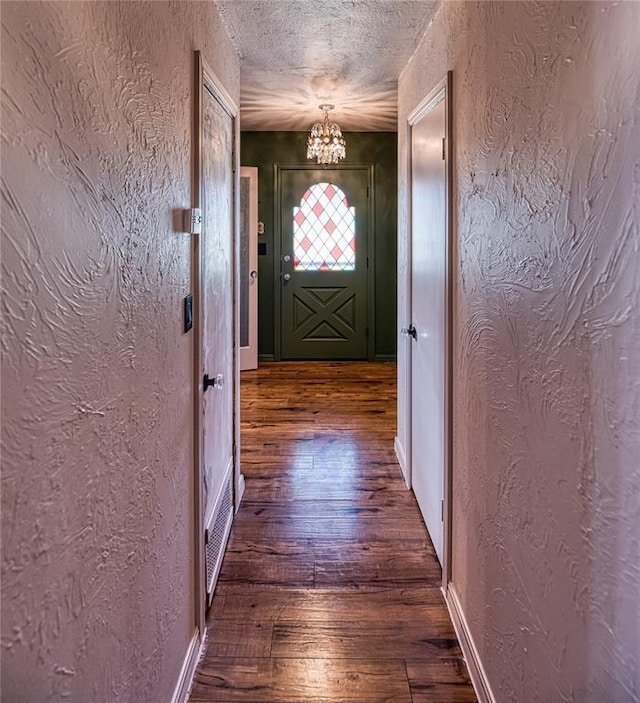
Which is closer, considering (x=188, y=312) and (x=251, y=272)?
(x=188, y=312)

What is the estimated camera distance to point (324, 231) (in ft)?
20.6

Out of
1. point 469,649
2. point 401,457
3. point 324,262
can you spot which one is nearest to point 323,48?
point 401,457

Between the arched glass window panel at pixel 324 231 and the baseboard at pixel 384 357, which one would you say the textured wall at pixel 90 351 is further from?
the baseboard at pixel 384 357

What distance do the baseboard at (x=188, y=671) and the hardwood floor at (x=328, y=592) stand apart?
0.03 m

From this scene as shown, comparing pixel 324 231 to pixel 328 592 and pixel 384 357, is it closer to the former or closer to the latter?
pixel 384 357

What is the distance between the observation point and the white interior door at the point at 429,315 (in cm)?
218

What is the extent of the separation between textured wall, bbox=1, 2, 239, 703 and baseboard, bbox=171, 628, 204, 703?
0.16 ft

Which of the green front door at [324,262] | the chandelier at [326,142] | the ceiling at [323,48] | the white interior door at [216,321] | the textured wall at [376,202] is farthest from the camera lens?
the green front door at [324,262]

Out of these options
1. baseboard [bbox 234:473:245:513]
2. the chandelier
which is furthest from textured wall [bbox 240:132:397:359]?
baseboard [bbox 234:473:245:513]

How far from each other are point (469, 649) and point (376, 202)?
5114mm

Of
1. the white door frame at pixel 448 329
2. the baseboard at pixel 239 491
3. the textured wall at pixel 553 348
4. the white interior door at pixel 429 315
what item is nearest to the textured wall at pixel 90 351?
the textured wall at pixel 553 348

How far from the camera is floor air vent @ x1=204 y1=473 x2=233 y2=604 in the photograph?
2035 millimetres

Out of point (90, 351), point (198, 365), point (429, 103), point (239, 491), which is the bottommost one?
point (239, 491)

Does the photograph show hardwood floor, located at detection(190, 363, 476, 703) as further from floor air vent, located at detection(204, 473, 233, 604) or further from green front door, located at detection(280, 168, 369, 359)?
green front door, located at detection(280, 168, 369, 359)
